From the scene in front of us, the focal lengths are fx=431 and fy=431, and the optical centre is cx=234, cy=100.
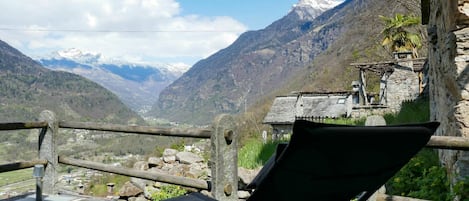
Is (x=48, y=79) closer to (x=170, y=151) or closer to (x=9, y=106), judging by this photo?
(x=9, y=106)

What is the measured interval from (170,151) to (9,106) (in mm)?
75306

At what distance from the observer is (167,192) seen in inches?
270

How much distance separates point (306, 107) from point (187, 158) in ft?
50.5

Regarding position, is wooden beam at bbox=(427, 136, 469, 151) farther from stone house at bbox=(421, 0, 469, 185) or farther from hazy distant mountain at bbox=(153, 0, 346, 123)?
hazy distant mountain at bbox=(153, 0, 346, 123)

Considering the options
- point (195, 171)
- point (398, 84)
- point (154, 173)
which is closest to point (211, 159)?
point (154, 173)

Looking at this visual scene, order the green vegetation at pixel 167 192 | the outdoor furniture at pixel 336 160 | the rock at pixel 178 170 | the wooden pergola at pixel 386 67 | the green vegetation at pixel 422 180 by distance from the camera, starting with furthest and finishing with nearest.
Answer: the wooden pergola at pixel 386 67, the rock at pixel 178 170, the green vegetation at pixel 167 192, the green vegetation at pixel 422 180, the outdoor furniture at pixel 336 160

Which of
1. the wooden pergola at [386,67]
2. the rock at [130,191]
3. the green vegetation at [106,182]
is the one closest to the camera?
the rock at [130,191]

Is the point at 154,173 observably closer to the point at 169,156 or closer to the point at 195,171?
the point at 195,171

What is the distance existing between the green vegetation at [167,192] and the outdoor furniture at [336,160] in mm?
5195

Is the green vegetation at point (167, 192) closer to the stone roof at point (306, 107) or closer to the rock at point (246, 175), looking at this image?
the rock at point (246, 175)

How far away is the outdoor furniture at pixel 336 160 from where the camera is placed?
1438 millimetres

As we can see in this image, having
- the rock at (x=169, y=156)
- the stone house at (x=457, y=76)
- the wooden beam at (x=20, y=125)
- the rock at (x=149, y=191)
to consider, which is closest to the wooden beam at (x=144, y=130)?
the wooden beam at (x=20, y=125)

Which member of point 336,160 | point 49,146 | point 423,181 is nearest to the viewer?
point 336,160

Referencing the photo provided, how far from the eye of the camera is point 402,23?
54.3 feet
